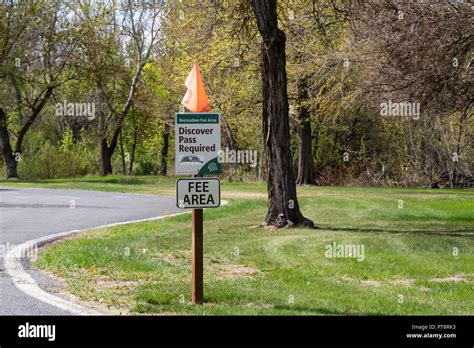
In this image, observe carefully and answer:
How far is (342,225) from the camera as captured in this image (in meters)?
18.5

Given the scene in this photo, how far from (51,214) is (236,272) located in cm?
928

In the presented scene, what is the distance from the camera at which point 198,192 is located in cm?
865

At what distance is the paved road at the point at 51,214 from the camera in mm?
8711

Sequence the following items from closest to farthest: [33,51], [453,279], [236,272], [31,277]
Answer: [31,277] < [453,279] < [236,272] < [33,51]


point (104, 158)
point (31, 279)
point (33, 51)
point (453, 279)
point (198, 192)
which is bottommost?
point (453, 279)

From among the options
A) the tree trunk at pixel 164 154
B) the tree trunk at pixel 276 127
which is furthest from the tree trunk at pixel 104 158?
the tree trunk at pixel 276 127

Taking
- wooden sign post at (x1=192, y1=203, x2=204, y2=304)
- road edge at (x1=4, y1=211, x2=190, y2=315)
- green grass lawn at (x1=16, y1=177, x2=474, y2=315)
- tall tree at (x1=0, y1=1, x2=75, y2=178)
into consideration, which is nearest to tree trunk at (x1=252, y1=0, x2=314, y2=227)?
green grass lawn at (x1=16, y1=177, x2=474, y2=315)

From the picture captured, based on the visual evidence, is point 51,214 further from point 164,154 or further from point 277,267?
point 164,154

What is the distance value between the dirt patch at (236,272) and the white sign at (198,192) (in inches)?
97.4

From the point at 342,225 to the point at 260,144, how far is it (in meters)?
24.0

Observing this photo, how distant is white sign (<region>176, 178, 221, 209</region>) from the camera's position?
28.3 ft

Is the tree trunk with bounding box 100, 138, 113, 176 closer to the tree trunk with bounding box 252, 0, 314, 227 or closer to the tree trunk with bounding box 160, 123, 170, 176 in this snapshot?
the tree trunk with bounding box 160, 123, 170, 176

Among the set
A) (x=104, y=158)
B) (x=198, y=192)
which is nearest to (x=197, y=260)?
(x=198, y=192)
